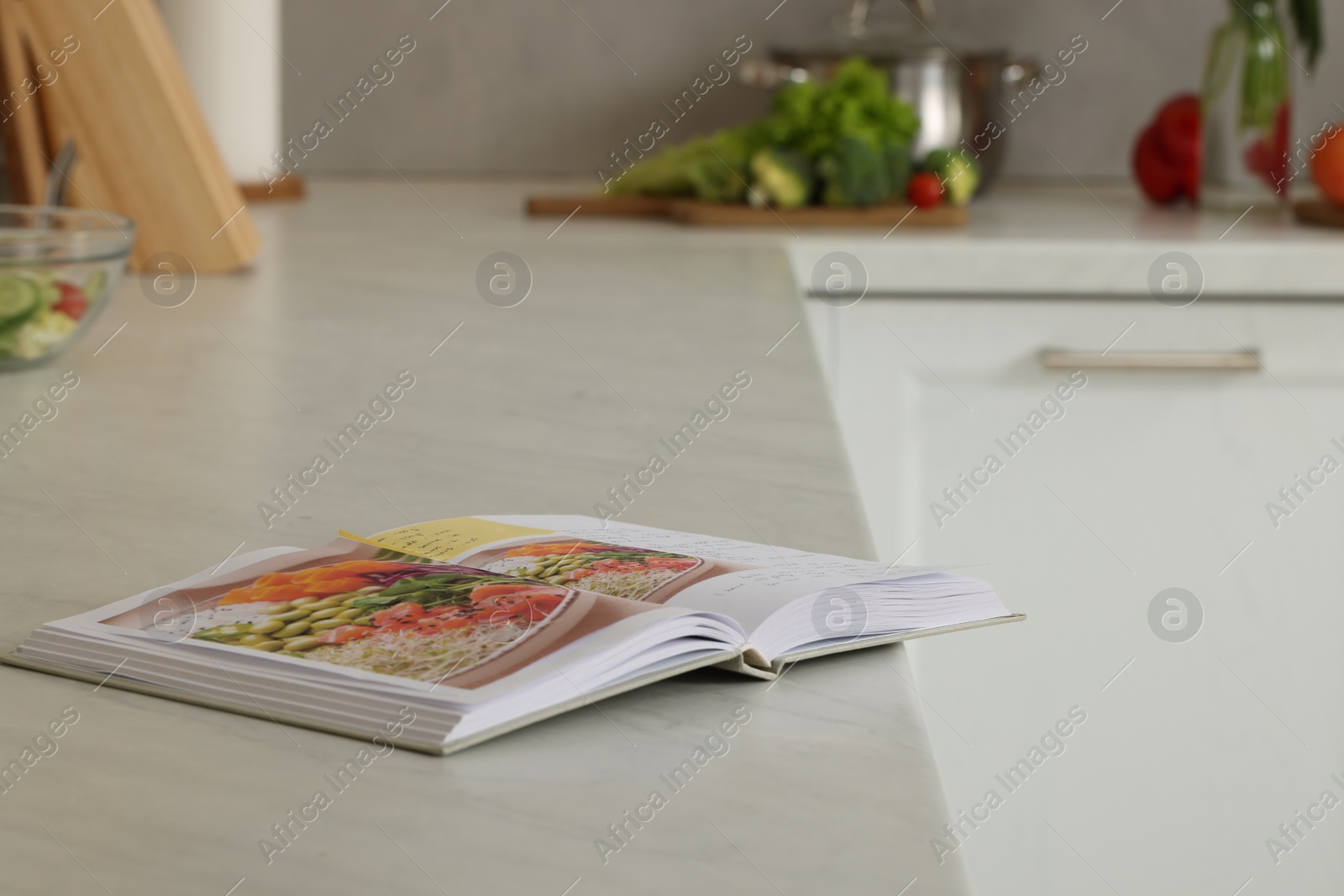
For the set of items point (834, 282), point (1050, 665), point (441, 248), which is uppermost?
point (441, 248)

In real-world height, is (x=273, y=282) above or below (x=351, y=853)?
above

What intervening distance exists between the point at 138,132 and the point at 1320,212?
52.5 inches

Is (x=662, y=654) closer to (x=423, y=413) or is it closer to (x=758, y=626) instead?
(x=758, y=626)

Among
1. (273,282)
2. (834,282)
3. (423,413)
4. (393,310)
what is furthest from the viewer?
(834,282)

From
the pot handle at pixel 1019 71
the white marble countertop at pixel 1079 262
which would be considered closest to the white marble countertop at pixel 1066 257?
the white marble countertop at pixel 1079 262

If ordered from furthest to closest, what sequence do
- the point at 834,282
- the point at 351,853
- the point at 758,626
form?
1. the point at 834,282
2. the point at 758,626
3. the point at 351,853

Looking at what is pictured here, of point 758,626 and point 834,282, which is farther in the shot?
point 834,282

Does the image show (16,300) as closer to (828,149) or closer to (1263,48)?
(828,149)

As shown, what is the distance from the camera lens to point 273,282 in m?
1.32

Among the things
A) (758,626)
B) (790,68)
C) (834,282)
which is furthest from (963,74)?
(758,626)

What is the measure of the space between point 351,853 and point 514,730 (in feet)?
0.26

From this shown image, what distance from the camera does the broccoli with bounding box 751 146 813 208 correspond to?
1647 millimetres

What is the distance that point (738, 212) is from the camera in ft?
5.46

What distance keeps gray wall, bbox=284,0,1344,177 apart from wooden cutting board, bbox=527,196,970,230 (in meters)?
A: 0.49
